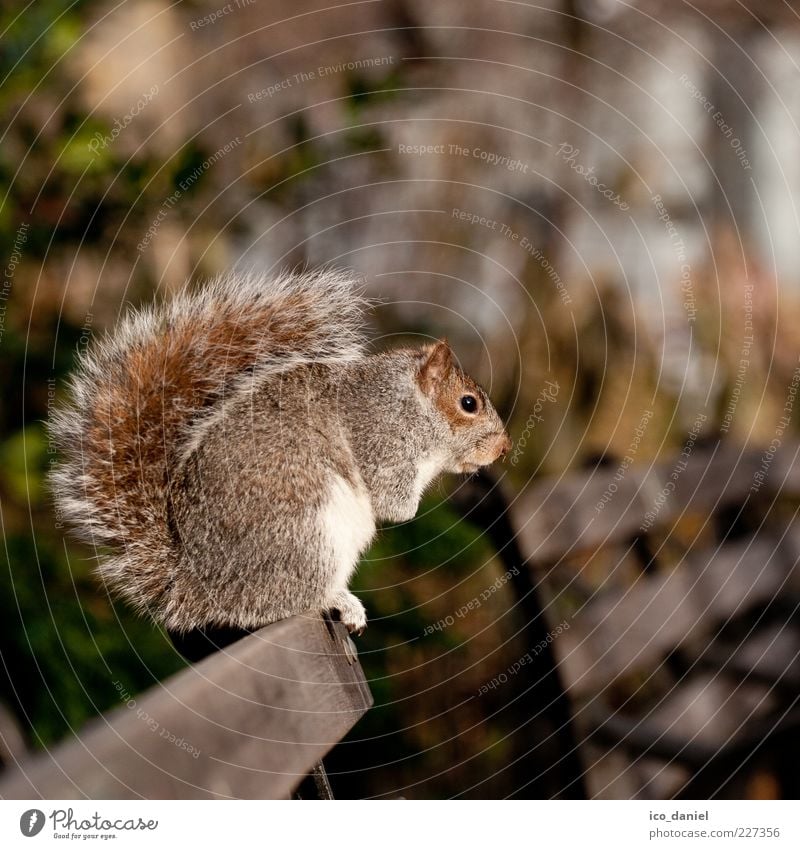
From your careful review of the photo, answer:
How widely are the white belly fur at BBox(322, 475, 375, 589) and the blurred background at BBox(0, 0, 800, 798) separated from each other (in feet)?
0.94

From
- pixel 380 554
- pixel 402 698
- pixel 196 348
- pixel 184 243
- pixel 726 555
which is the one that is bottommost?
pixel 402 698

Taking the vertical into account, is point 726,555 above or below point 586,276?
below

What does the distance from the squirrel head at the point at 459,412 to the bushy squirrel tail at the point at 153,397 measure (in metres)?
0.20

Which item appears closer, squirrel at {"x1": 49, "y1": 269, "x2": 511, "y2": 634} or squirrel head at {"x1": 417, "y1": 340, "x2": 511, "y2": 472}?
squirrel at {"x1": 49, "y1": 269, "x2": 511, "y2": 634}

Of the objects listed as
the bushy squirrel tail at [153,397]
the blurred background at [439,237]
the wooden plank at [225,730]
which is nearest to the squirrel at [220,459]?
the bushy squirrel tail at [153,397]

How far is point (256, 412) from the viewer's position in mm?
837

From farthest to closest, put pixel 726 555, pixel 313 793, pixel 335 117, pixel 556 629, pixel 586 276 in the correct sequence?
pixel 586 276
pixel 335 117
pixel 726 555
pixel 556 629
pixel 313 793

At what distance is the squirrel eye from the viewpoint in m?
1.06

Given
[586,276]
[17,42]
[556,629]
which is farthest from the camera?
[586,276]

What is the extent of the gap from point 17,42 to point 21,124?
14cm

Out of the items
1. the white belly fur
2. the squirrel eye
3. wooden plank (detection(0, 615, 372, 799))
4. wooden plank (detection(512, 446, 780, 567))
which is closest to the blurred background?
wooden plank (detection(512, 446, 780, 567))

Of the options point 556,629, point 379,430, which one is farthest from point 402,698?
point 379,430

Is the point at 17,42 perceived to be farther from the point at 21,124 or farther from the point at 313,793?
the point at 313,793

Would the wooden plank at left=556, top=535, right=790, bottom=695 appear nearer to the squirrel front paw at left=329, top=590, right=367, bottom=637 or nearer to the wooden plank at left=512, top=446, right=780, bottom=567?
the wooden plank at left=512, top=446, right=780, bottom=567
